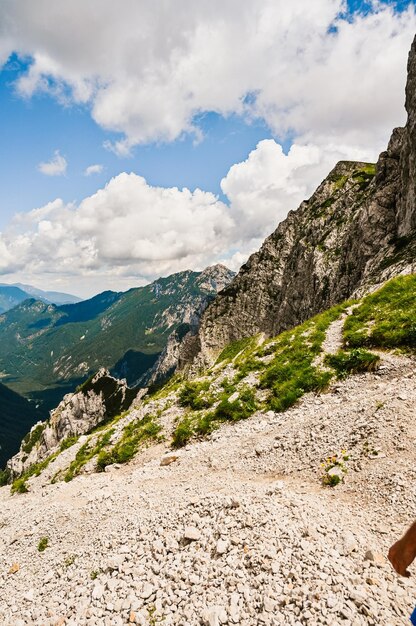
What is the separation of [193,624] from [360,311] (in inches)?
780

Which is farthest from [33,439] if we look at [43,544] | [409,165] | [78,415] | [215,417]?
[409,165]

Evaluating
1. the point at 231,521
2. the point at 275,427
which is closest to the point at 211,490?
the point at 231,521

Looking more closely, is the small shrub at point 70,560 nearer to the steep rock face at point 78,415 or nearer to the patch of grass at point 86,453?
the patch of grass at point 86,453

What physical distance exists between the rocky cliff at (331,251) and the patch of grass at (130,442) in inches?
1212

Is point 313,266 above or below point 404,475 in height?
above

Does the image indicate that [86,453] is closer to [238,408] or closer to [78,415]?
[238,408]

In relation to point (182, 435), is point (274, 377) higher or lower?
higher

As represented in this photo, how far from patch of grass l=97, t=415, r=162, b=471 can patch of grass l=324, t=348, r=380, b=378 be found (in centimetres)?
1055

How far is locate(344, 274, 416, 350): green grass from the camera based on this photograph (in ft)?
54.9

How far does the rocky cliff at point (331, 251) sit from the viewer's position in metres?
52.1

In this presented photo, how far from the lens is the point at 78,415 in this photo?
126312 mm

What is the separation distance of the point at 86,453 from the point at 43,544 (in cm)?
809

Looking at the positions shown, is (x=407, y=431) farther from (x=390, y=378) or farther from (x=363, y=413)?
(x=390, y=378)

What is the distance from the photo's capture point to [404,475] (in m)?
9.18
